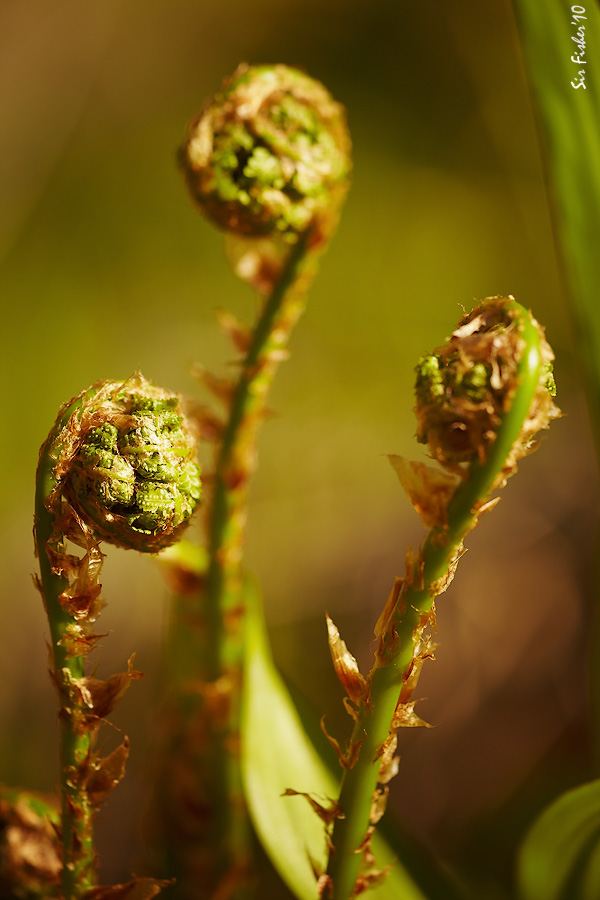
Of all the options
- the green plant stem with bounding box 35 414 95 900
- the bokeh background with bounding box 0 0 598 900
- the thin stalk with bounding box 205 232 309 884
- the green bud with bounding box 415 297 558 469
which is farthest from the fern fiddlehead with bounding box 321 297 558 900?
the bokeh background with bounding box 0 0 598 900

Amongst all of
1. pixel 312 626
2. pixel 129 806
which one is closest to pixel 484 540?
pixel 312 626

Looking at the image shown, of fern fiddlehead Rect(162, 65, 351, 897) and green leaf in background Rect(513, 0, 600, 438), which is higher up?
green leaf in background Rect(513, 0, 600, 438)

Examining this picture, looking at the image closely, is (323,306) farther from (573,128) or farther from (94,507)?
(94,507)

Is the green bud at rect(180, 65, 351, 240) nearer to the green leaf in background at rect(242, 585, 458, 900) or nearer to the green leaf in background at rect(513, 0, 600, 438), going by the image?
the green leaf in background at rect(513, 0, 600, 438)

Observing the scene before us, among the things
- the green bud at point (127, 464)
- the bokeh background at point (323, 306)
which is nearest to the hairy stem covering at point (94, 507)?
the green bud at point (127, 464)

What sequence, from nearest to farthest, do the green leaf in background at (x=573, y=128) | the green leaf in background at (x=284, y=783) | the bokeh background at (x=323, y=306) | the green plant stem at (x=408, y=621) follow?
1. the green plant stem at (x=408, y=621)
2. the green leaf in background at (x=573, y=128)
3. the green leaf in background at (x=284, y=783)
4. the bokeh background at (x=323, y=306)

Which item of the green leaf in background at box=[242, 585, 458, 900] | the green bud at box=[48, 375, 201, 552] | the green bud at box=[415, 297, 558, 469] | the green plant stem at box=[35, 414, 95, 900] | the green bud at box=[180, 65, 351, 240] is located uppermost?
the green bud at box=[180, 65, 351, 240]

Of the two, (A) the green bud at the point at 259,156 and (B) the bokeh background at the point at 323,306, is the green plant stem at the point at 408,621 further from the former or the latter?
(B) the bokeh background at the point at 323,306

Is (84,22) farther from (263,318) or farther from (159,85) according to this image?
(263,318)
